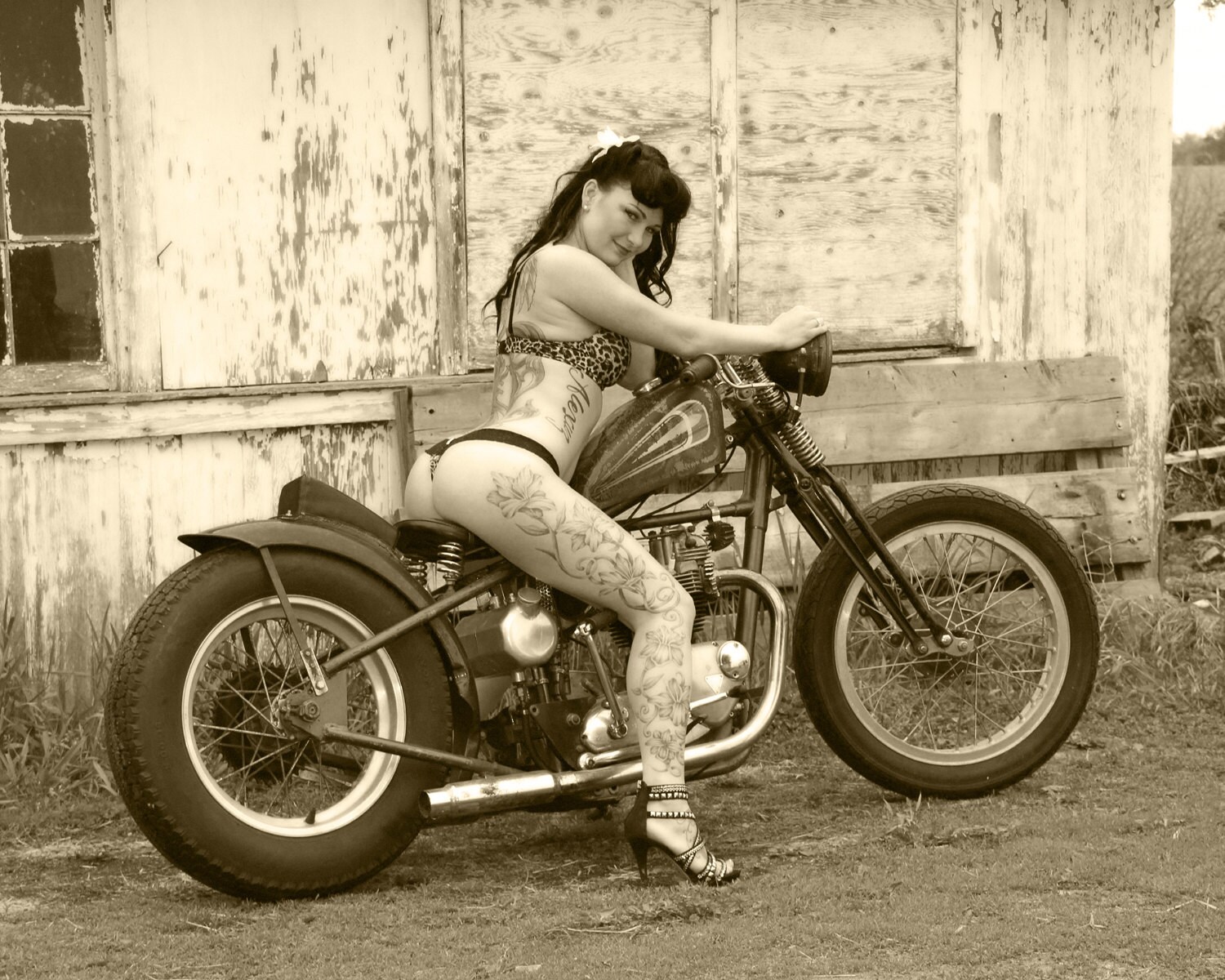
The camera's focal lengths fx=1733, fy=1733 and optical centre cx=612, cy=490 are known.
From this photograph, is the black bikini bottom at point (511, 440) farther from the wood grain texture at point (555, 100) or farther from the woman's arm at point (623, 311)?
the wood grain texture at point (555, 100)

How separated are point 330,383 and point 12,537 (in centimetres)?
109

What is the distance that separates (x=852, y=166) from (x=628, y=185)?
230 centimetres

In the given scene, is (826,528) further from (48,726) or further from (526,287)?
(48,726)

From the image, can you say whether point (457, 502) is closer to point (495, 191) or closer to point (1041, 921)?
point (1041, 921)

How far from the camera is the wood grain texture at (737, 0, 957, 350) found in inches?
236

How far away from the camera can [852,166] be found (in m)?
6.10

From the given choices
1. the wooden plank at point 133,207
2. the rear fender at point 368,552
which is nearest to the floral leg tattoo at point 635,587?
the rear fender at point 368,552

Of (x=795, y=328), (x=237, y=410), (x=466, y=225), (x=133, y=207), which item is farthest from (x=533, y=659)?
(x=133, y=207)

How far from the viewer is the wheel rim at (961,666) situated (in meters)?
4.56

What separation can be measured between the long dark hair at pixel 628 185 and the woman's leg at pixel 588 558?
0.52m

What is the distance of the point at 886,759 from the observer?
4.47 meters

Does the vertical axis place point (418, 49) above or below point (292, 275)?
above

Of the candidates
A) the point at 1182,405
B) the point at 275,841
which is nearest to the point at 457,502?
the point at 275,841

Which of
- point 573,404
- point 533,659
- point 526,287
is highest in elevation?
point 526,287
